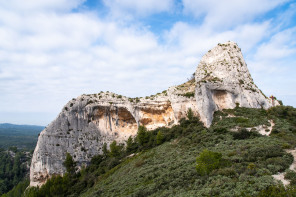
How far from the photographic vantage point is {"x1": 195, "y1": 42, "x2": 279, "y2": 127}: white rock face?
123 feet

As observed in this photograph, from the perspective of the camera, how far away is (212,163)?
15617 millimetres

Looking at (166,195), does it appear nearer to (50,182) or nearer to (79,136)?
(50,182)

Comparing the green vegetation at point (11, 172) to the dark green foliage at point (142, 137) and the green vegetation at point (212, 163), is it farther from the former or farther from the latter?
the dark green foliage at point (142, 137)

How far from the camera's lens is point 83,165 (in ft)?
145

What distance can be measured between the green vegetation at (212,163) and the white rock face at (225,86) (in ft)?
8.37

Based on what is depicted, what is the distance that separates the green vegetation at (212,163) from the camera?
12008 mm

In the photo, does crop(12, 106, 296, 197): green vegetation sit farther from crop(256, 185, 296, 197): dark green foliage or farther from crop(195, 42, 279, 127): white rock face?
crop(195, 42, 279, 127): white rock face

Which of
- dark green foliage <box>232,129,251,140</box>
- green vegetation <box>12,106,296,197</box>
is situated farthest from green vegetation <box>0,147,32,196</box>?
dark green foliage <box>232,129,251,140</box>

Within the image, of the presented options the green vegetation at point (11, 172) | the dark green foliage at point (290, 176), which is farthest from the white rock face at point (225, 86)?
the green vegetation at point (11, 172)

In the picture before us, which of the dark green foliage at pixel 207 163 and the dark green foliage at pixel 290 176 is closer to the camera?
the dark green foliage at pixel 290 176

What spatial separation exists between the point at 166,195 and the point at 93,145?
3821 cm

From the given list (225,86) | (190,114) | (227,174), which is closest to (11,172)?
(190,114)

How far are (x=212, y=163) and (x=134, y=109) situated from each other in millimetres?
34176

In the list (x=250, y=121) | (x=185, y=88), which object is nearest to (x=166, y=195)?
(x=250, y=121)
